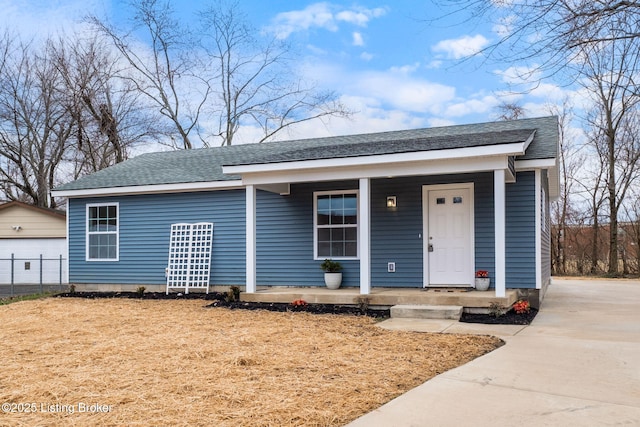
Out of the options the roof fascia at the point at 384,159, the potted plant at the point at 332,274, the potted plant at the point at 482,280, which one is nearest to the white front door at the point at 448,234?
the potted plant at the point at 482,280

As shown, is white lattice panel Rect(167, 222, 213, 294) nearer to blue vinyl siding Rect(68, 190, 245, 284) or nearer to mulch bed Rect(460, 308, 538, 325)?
blue vinyl siding Rect(68, 190, 245, 284)

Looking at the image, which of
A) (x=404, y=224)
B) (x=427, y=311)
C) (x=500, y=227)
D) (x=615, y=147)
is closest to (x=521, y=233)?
(x=500, y=227)

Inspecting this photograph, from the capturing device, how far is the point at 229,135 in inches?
946

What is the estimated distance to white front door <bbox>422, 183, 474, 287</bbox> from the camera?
895 cm

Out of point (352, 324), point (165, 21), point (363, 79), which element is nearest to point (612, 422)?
point (352, 324)

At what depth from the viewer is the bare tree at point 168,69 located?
2331 cm

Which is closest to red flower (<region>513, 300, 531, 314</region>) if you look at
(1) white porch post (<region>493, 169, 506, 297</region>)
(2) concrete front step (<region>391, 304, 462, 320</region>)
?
(1) white porch post (<region>493, 169, 506, 297</region>)

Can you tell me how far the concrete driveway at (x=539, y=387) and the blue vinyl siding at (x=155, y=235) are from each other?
247 inches

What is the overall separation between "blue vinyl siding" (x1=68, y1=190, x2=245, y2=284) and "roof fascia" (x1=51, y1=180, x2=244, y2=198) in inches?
7.0

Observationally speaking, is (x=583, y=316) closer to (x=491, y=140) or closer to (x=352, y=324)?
(x=491, y=140)

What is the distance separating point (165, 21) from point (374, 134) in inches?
625

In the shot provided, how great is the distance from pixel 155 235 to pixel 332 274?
4.31m

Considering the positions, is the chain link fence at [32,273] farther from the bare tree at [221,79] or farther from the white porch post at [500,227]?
the white porch post at [500,227]

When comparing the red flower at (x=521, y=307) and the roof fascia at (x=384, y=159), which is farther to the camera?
the red flower at (x=521, y=307)
